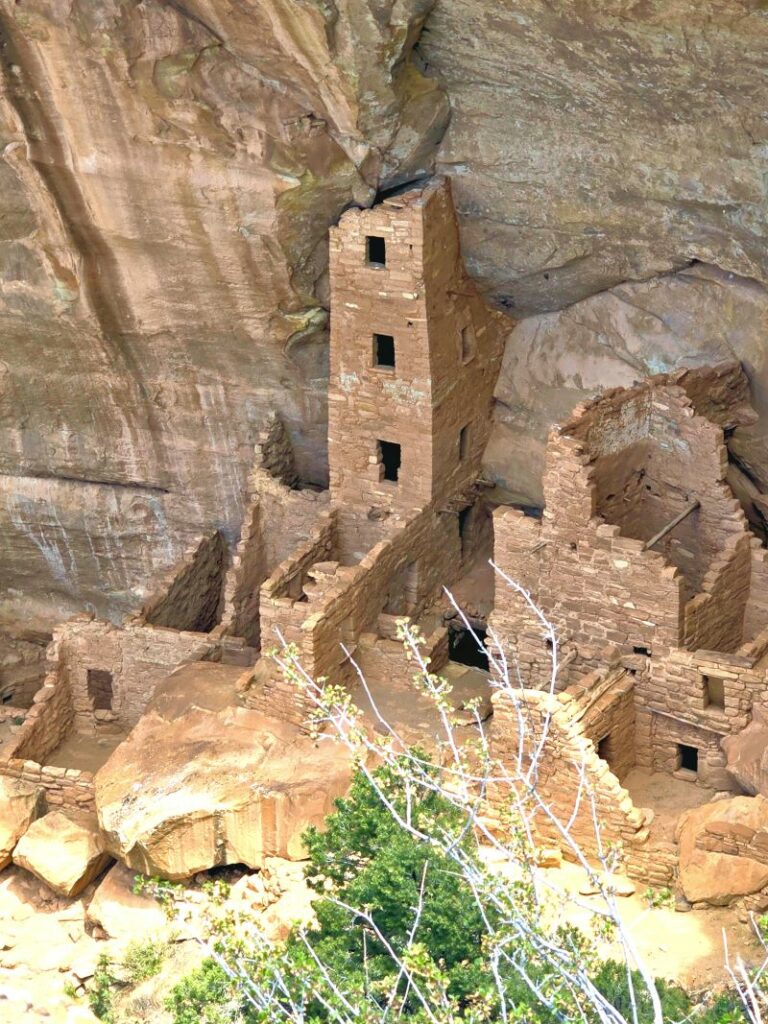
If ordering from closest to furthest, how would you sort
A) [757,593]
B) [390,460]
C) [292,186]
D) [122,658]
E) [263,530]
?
[757,593] → [292,186] → [122,658] → [390,460] → [263,530]

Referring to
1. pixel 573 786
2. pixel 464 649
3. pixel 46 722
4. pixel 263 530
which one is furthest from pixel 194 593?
pixel 573 786

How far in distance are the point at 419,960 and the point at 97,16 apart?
11.0m

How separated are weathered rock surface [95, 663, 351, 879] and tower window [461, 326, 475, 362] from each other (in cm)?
490

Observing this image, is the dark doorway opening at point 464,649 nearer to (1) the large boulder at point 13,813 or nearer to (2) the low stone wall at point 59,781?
(2) the low stone wall at point 59,781

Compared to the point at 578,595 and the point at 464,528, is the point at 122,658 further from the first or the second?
the point at 578,595

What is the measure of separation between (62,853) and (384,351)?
21.9 feet

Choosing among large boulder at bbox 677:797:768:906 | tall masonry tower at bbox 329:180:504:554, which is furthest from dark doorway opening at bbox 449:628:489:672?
large boulder at bbox 677:797:768:906

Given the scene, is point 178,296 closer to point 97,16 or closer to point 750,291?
point 97,16

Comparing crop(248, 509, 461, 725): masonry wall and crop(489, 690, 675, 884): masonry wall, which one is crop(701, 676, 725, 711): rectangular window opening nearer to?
crop(489, 690, 675, 884): masonry wall

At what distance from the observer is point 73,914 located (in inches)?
886

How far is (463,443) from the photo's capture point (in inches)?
976

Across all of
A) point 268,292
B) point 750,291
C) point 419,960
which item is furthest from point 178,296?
point 419,960

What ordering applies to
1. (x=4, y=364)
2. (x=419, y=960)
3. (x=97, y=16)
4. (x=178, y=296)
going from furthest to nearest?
(x=4, y=364) < (x=178, y=296) < (x=97, y=16) < (x=419, y=960)

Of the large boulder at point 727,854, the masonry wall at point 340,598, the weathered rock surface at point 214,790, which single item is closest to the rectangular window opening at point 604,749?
the large boulder at point 727,854
